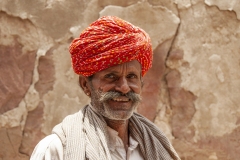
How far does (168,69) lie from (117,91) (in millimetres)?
1656

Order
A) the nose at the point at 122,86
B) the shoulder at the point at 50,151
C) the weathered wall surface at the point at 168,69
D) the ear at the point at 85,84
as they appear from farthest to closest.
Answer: the weathered wall surface at the point at 168,69
the ear at the point at 85,84
the nose at the point at 122,86
the shoulder at the point at 50,151

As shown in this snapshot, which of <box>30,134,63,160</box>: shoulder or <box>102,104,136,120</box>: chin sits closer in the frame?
<box>30,134,63,160</box>: shoulder

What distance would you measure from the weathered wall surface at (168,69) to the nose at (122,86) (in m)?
1.51

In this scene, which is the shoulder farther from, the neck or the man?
the neck

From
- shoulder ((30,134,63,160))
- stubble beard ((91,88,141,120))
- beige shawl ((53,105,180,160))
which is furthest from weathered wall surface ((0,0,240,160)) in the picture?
shoulder ((30,134,63,160))

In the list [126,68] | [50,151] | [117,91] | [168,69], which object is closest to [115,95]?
[117,91]

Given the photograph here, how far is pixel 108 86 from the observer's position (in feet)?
7.87

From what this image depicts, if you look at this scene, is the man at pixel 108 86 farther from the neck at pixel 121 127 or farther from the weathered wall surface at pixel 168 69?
the weathered wall surface at pixel 168 69

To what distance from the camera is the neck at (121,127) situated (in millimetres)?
2465

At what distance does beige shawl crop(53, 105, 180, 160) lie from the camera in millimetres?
2248

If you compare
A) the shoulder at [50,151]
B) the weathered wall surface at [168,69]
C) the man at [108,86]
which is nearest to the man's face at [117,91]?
the man at [108,86]

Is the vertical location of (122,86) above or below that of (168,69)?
above

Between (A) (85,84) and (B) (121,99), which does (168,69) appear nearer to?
(A) (85,84)

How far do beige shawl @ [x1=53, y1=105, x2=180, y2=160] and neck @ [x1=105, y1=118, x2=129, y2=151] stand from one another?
0.05 m
